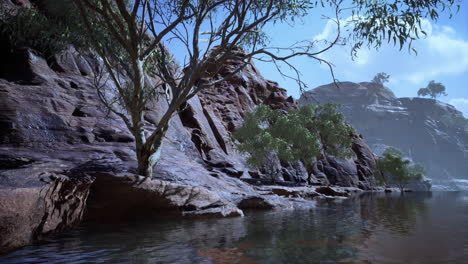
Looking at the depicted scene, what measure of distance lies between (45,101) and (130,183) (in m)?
8.02

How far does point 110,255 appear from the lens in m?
4.68

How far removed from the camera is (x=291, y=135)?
36.7m

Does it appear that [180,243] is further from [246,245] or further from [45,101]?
[45,101]

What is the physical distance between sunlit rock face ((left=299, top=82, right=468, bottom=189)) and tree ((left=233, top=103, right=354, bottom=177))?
12904 cm

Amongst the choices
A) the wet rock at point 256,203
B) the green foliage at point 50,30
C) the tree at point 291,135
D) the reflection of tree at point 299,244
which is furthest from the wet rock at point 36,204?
the tree at point 291,135

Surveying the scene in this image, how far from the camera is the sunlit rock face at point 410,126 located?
164 m

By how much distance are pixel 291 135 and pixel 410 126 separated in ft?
548

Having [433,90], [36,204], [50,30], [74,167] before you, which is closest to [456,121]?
[433,90]

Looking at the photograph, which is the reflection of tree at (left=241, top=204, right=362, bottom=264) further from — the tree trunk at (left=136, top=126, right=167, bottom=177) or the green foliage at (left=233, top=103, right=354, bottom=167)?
the green foliage at (left=233, top=103, right=354, bottom=167)

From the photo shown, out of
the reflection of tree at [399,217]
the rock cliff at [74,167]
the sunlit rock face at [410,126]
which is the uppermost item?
the sunlit rock face at [410,126]

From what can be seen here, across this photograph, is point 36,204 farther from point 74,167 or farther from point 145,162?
point 145,162

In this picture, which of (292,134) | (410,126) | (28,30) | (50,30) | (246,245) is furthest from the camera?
(410,126)

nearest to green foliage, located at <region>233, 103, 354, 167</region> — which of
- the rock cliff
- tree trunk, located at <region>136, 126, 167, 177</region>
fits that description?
the rock cliff

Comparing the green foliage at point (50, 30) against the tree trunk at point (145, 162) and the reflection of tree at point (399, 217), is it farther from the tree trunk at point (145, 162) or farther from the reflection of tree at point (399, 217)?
the reflection of tree at point (399, 217)
